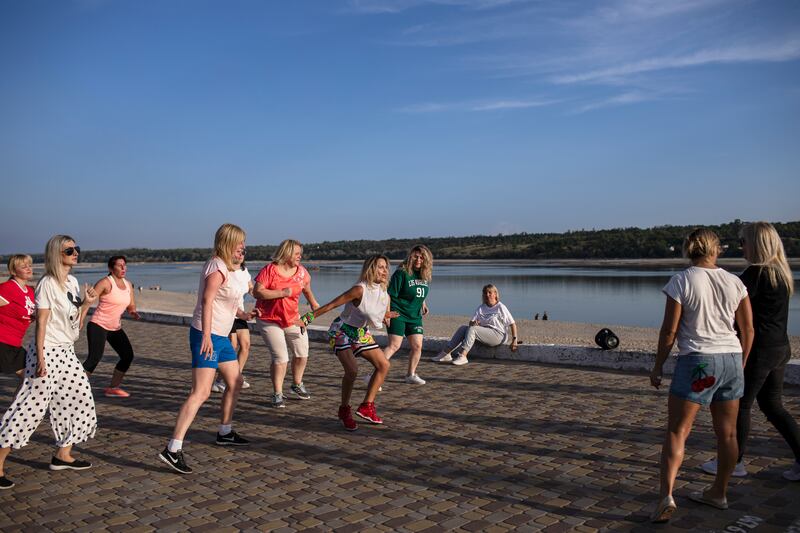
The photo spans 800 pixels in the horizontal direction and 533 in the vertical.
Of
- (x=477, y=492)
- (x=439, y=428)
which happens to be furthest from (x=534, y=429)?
(x=477, y=492)

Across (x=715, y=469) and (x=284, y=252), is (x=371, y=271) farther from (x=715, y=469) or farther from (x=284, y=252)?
(x=715, y=469)

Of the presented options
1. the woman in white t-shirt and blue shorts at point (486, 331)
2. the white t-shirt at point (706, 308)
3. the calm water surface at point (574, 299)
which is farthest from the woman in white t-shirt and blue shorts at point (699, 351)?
the calm water surface at point (574, 299)

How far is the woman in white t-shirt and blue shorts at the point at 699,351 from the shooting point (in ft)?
13.3

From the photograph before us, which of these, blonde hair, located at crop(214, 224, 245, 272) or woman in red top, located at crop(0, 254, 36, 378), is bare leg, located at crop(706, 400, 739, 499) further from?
woman in red top, located at crop(0, 254, 36, 378)

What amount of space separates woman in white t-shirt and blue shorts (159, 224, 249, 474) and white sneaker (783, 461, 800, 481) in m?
3.97

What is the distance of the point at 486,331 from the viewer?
10469 mm

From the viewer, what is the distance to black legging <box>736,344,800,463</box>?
15.0 feet

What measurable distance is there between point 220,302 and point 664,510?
10.9ft

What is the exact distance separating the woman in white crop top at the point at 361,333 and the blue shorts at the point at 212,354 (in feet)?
4.28

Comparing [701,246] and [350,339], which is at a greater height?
[701,246]

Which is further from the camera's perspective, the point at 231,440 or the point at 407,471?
the point at 231,440

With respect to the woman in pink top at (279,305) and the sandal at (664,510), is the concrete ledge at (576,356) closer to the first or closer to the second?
the woman in pink top at (279,305)

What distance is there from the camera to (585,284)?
52.9 metres

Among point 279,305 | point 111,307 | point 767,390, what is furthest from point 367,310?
point 111,307
